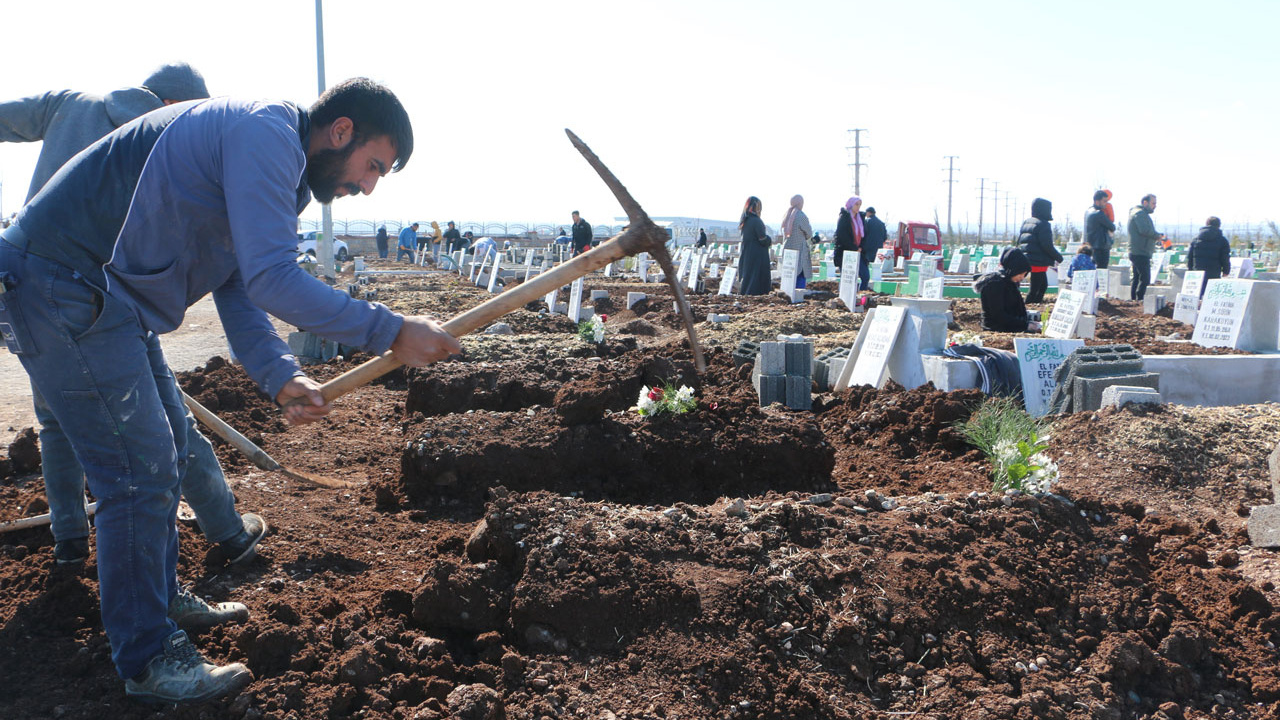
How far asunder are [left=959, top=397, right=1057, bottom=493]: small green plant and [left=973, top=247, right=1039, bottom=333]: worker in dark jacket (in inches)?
163

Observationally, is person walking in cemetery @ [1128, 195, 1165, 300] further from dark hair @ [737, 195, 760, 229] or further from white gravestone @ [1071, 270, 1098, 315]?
dark hair @ [737, 195, 760, 229]

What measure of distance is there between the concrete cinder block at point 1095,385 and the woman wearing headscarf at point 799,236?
8.82 metres

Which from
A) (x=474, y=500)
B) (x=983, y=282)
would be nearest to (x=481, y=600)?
(x=474, y=500)

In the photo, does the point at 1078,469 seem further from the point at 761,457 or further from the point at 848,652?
the point at 848,652

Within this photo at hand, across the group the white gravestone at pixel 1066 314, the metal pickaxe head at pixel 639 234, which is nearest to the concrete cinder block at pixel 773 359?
the metal pickaxe head at pixel 639 234

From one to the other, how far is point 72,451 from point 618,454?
8.09 ft

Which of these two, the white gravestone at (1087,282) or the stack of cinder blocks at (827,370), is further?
the white gravestone at (1087,282)

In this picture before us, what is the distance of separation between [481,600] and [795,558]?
1065mm

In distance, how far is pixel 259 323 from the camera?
2.86 metres

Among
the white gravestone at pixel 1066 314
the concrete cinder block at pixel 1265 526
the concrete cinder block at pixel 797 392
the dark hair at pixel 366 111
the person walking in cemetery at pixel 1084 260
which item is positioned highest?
the dark hair at pixel 366 111

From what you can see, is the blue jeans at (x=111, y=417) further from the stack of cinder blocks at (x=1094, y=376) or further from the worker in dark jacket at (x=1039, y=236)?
the worker in dark jacket at (x=1039, y=236)

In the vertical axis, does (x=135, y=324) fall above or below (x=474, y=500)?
above

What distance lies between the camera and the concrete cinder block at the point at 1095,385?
5.88 metres

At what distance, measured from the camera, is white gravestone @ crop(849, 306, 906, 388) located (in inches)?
272
